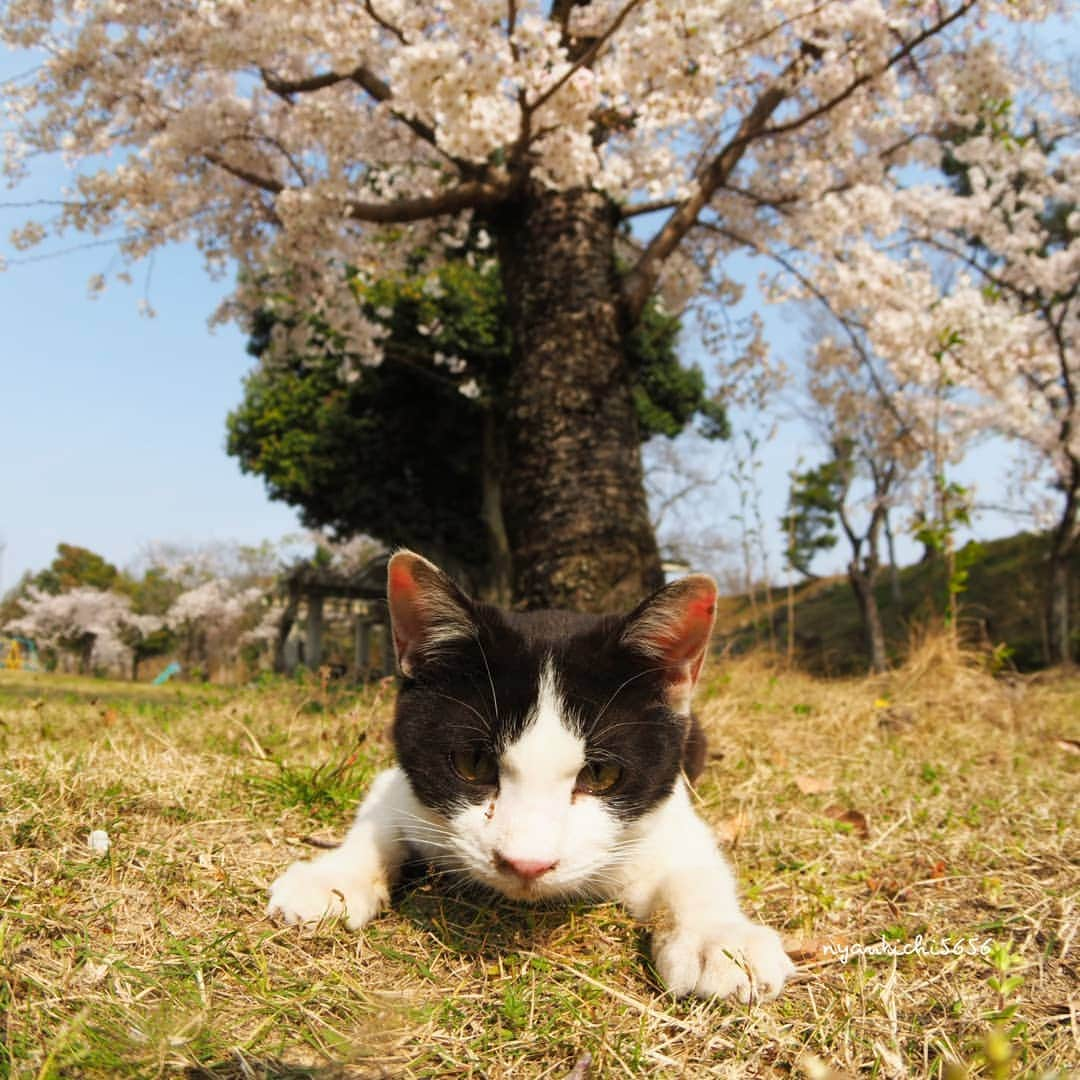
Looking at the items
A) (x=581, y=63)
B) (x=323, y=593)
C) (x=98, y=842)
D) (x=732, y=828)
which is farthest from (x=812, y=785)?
(x=323, y=593)

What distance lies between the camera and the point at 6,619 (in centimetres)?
2362

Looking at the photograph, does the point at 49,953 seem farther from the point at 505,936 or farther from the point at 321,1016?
the point at 505,936

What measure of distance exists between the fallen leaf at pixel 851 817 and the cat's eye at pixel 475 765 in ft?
4.52

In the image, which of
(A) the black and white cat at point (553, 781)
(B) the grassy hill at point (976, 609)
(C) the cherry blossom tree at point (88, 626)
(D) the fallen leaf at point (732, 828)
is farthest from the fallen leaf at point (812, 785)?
(C) the cherry blossom tree at point (88, 626)

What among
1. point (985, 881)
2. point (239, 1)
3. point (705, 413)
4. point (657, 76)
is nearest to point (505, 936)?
point (985, 881)

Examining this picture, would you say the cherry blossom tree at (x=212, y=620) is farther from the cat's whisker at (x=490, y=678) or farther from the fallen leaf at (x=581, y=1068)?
the fallen leaf at (x=581, y=1068)

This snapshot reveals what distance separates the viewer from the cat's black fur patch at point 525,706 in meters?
1.60

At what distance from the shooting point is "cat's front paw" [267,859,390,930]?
59.4 inches

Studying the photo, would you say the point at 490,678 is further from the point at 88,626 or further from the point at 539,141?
the point at 88,626

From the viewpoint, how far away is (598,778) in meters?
1.62

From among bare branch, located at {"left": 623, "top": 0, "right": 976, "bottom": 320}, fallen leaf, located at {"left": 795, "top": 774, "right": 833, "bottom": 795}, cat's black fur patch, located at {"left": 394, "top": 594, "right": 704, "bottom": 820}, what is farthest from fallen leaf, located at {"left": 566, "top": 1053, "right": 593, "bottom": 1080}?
bare branch, located at {"left": 623, "top": 0, "right": 976, "bottom": 320}

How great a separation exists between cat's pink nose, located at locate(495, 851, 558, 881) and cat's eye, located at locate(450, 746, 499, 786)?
8.0 inches

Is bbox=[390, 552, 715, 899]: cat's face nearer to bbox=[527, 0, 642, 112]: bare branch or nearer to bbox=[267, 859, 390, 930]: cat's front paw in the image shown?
bbox=[267, 859, 390, 930]: cat's front paw

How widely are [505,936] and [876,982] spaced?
2.40 ft
